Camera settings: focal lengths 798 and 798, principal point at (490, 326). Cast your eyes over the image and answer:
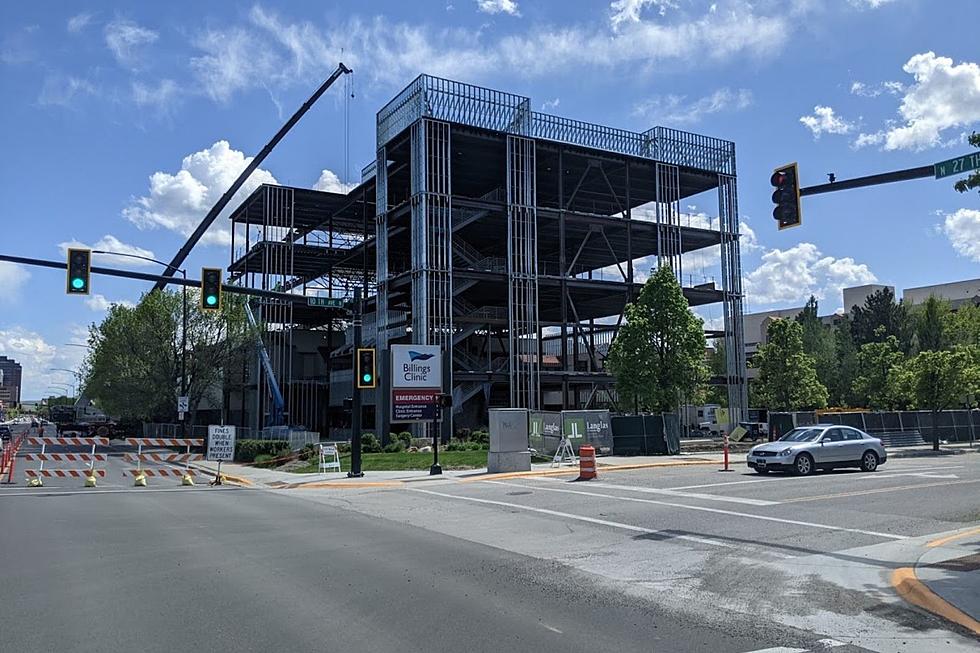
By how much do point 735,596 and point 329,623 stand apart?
418 cm

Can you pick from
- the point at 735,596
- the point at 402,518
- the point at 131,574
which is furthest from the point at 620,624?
the point at 402,518

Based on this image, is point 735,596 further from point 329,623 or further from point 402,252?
point 402,252

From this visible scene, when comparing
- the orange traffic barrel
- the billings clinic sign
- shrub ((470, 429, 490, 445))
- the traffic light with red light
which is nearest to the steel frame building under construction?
shrub ((470, 429, 490, 445))

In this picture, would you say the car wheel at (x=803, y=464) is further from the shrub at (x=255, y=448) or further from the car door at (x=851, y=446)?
the shrub at (x=255, y=448)

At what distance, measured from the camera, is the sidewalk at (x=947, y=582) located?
24.4 feet

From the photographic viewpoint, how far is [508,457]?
1043 inches

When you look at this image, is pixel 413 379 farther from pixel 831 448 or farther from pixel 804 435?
pixel 831 448

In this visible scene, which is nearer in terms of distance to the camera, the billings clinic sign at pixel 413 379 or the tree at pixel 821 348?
the billings clinic sign at pixel 413 379

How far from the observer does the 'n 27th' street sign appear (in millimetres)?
12072

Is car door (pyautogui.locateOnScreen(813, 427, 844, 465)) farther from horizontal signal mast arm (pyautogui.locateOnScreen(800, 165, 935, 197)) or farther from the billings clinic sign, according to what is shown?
the billings clinic sign

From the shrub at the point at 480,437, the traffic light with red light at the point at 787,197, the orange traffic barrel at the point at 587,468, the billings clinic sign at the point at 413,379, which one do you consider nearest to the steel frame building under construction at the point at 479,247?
the shrub at the point at 480,437

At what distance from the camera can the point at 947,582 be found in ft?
28.1

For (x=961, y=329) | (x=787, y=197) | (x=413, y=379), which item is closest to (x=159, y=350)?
(x=413, y=379)

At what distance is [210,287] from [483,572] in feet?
48.5
